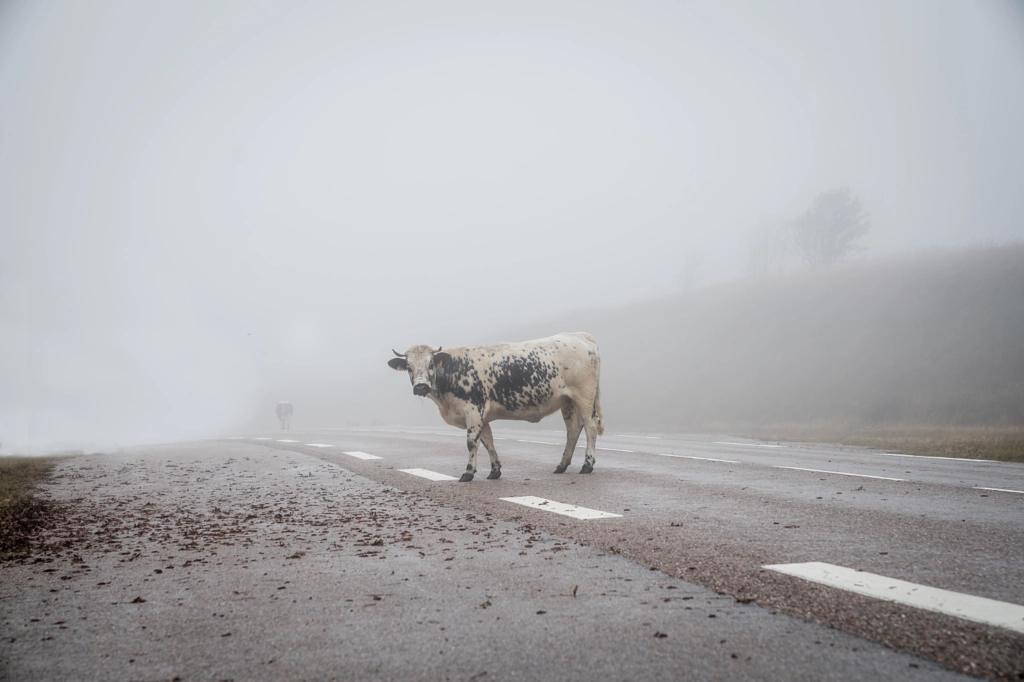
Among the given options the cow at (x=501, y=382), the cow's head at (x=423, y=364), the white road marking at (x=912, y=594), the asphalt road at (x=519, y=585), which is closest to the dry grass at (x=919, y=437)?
the asphalt road at (x=519, y=585)

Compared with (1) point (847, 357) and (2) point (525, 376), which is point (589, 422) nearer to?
(2) point (525, 376)

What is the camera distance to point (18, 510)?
6.95 metres

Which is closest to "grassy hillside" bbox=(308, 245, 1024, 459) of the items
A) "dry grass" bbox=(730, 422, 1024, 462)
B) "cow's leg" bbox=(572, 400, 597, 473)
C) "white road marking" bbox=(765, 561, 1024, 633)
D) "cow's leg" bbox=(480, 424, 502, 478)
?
"dry grass" bbox=(730, 422, 1024, 462)

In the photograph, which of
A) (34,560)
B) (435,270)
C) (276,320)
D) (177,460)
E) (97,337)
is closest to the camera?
(34,560)

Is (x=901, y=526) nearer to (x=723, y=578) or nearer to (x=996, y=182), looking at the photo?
(x=723, y=578)

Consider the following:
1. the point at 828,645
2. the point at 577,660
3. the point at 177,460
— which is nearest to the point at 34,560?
the point at 577,660

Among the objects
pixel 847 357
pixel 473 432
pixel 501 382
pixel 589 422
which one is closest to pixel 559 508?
pixel 473 432

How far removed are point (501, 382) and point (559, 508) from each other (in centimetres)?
346

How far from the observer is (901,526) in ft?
17.1

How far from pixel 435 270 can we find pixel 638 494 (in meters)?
143

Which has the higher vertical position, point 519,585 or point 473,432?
point 473,432

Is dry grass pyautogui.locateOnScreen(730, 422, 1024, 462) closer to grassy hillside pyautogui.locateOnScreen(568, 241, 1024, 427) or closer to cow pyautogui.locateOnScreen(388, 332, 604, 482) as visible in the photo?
grassy hillside pyautogui.locateOnScreen(568, 241, 1024, 427)

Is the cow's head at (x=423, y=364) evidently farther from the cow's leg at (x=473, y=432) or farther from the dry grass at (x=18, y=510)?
the dry grass at (x=18, y=510)

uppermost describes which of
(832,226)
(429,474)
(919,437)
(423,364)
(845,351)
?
(832,226)
